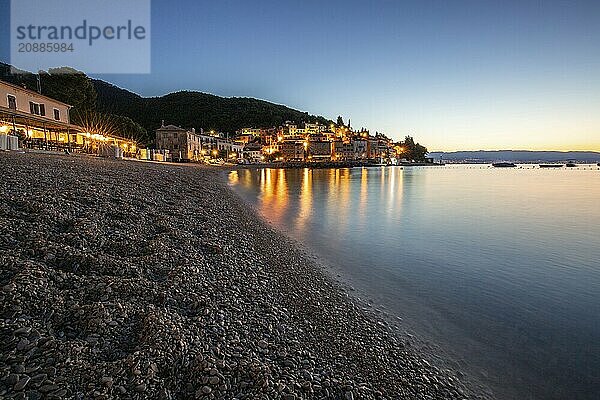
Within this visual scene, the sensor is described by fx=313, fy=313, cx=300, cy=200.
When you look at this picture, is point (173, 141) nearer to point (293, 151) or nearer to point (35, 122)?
point (35, 122)

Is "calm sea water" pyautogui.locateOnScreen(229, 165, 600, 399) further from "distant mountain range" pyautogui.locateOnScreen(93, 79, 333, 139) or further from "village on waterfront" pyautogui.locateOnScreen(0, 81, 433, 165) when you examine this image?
"distant mountain range" pyautogui.locateOnScreen(93, 79, 333, 139)

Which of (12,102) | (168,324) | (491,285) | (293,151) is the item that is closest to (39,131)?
(12,102)

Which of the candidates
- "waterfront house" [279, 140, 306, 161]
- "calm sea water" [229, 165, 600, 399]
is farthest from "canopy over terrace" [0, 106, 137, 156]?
"waterfront house" [279, 140, 306, 161]

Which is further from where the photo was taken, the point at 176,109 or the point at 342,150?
the point at 176,109

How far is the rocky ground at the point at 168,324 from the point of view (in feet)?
12.1

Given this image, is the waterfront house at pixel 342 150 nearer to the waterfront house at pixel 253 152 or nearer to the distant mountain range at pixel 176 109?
the waterfront house at pixel 253 152

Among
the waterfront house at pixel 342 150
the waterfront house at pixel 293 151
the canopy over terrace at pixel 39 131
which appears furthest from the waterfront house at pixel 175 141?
the waterfront house at pixel 342 150

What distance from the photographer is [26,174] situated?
11617 mm

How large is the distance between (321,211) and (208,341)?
1786cm

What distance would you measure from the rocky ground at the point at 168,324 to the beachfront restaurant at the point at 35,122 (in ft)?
67.0

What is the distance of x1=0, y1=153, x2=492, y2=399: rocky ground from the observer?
3.68 m

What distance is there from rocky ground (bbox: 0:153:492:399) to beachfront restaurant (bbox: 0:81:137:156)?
20431 millimetres

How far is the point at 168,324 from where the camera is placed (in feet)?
15.2

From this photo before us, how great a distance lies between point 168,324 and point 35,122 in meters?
33.4
